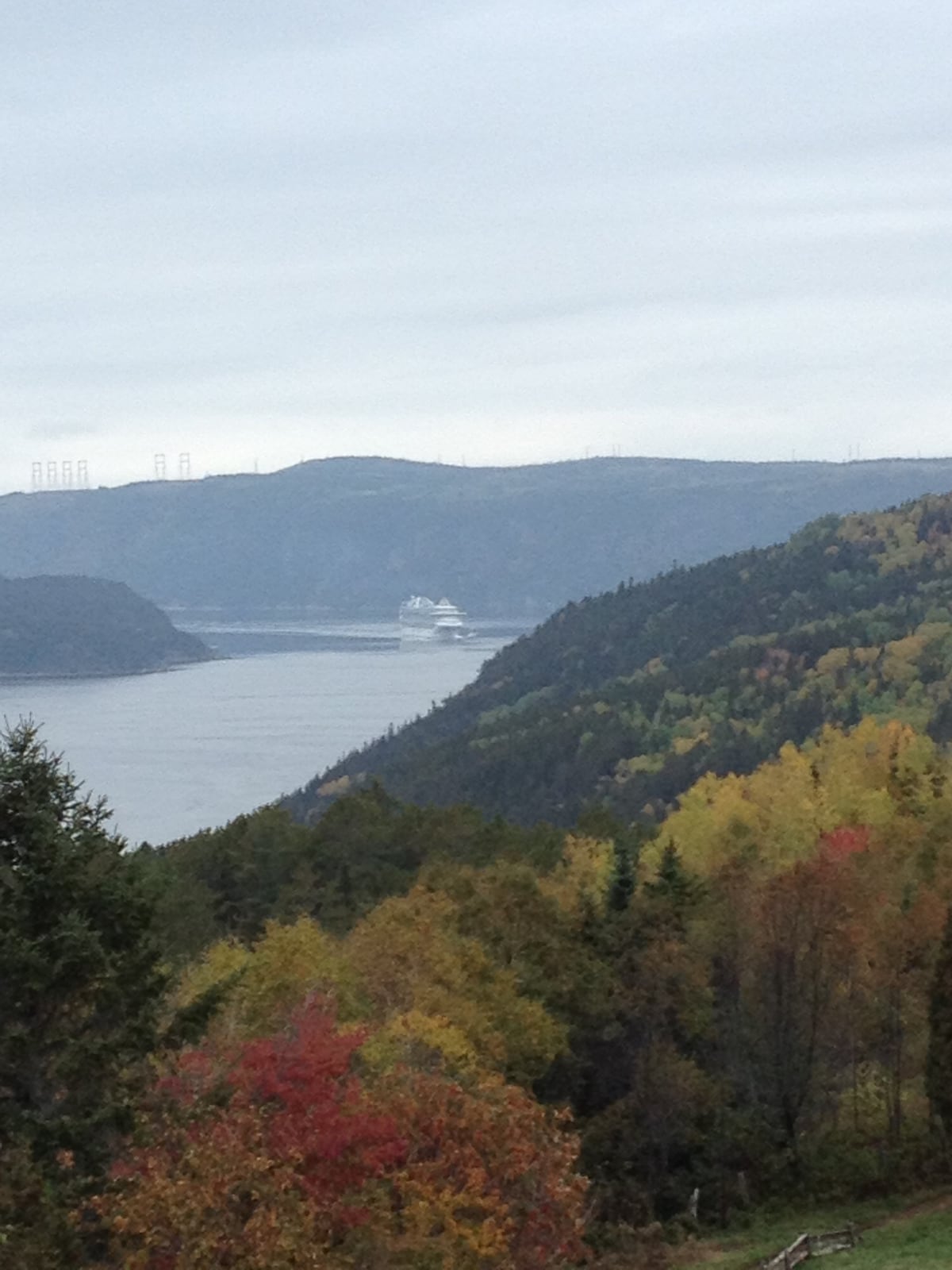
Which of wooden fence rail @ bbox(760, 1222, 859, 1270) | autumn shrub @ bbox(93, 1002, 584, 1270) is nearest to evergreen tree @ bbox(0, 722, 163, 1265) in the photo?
autumn shrub @ bbox(93, 1002, 584, 1270)

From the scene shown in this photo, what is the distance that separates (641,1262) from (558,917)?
12.1 meters

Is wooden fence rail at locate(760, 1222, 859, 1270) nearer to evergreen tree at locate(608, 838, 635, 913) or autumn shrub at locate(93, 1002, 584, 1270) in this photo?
autumn shrub at locate(93, 1002, 584, 1270)

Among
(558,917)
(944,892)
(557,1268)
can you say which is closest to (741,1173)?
(558,917)

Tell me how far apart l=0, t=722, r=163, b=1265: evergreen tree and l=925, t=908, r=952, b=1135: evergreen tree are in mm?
20003

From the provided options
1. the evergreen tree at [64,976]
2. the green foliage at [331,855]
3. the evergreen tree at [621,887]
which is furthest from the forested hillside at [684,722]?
the evergreen tree at [64,976]

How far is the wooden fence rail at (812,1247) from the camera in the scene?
96.9ft

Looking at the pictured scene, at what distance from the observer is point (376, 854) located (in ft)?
226

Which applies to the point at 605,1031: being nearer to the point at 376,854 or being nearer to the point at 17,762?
the point at 17,762

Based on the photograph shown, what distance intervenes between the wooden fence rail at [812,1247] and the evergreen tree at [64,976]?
12578 millimetres

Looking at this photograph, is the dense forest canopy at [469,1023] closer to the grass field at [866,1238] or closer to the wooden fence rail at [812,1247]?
the grass field at [866,1238]

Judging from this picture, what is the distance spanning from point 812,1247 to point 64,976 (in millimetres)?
15689

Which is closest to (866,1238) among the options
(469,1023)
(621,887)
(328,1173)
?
(469,1023)

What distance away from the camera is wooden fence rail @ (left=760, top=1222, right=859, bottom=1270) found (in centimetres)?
2953

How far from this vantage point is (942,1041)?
36906mm
